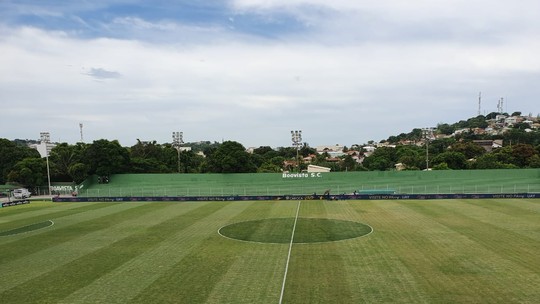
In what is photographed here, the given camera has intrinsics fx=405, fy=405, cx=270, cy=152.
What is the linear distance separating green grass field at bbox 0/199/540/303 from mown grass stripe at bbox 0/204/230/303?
0.07 meters

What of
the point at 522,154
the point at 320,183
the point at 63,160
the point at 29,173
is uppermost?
the point at 63,160

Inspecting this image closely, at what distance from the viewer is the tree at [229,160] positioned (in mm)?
74750

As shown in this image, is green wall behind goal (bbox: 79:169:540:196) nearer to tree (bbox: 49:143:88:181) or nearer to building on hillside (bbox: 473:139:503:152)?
tree (bbox: 49:143:88:181)

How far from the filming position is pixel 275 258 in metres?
23.2

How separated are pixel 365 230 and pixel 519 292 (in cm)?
1443

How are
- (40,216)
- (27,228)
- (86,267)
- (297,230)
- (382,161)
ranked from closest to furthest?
(86,267) → (297,230) → (27,228) → (40,216) → (382,161)

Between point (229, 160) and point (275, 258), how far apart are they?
171ft

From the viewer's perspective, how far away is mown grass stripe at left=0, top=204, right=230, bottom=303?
18.0 meters

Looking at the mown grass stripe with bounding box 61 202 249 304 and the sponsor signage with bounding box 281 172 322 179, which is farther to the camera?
the sponsor signage with bounding box 281 172 322 179

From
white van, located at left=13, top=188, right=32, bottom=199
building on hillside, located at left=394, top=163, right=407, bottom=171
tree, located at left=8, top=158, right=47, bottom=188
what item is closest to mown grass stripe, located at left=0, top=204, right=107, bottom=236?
white van, located at left=13, top=188, right=32, bottom=199

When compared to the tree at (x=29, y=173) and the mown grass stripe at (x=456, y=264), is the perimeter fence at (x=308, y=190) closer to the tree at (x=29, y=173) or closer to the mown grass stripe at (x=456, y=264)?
the tree at (x=29, y=173)

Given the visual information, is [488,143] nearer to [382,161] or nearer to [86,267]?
[382,161]

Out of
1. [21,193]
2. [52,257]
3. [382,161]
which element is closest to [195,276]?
[52,257]

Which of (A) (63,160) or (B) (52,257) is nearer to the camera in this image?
(B) (52,257)
